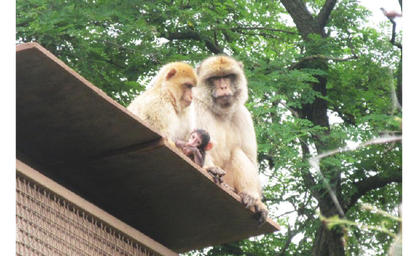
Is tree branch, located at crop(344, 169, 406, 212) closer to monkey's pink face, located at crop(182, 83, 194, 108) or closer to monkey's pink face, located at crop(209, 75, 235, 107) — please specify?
monkey's pink face, located at crop(209, 75, 235, 107)

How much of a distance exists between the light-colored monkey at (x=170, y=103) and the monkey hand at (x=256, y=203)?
698 millimetres

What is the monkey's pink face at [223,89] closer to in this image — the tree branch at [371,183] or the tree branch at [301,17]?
the tree branch at [371,183]

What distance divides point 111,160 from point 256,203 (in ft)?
5.92

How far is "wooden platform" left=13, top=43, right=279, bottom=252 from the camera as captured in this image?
130 inches

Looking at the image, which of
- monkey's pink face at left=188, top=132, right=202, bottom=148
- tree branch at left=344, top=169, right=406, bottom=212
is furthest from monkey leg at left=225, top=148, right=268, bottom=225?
Answer: tree branch at left=344, top=169, right=406, bottom=212

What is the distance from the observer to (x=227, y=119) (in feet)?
22.0

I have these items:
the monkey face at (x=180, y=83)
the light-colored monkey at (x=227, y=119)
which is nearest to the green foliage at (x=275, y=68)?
the light-colored monkey at (x=227, y=119)

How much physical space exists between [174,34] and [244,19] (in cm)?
160

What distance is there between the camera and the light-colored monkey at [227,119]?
6.30m

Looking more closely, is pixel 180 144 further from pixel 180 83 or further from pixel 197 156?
pixel 180 83

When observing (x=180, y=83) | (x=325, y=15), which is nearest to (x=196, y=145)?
(x=180, y=83)

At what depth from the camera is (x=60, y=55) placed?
31.2 feet
